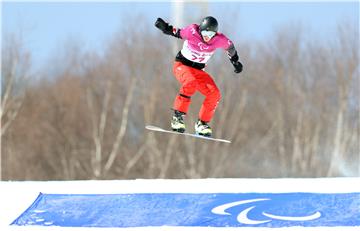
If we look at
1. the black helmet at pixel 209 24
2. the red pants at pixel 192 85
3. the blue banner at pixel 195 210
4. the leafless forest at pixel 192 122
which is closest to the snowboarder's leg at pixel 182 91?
the red pants at pixel 192 85

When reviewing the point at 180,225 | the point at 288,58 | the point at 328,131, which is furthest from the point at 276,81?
the point at 180,225

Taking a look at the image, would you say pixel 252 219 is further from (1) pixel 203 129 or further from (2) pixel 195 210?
(1) pixel 203 129

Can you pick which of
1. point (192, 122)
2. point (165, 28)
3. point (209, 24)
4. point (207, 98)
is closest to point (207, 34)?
point (209, 24)

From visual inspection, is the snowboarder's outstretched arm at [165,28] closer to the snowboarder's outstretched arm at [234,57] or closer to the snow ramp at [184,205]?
the snowboarder's outstretched arm at [234,57]

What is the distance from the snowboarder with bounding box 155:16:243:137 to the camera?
30.2 ft

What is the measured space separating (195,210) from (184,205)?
281 mm

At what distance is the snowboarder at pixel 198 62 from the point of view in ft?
30.2

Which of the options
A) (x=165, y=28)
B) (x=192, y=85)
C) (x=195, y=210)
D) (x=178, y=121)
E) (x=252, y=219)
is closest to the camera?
(x=165, y=28)

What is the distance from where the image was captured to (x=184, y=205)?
33.3ft

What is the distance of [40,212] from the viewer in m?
10.0

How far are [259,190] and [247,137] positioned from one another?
1847 cm

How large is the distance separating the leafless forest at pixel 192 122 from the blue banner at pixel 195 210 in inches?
632

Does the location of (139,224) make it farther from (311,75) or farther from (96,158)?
(311,75)

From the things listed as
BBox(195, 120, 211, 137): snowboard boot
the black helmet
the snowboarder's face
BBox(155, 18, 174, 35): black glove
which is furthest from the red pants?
the black helmet
